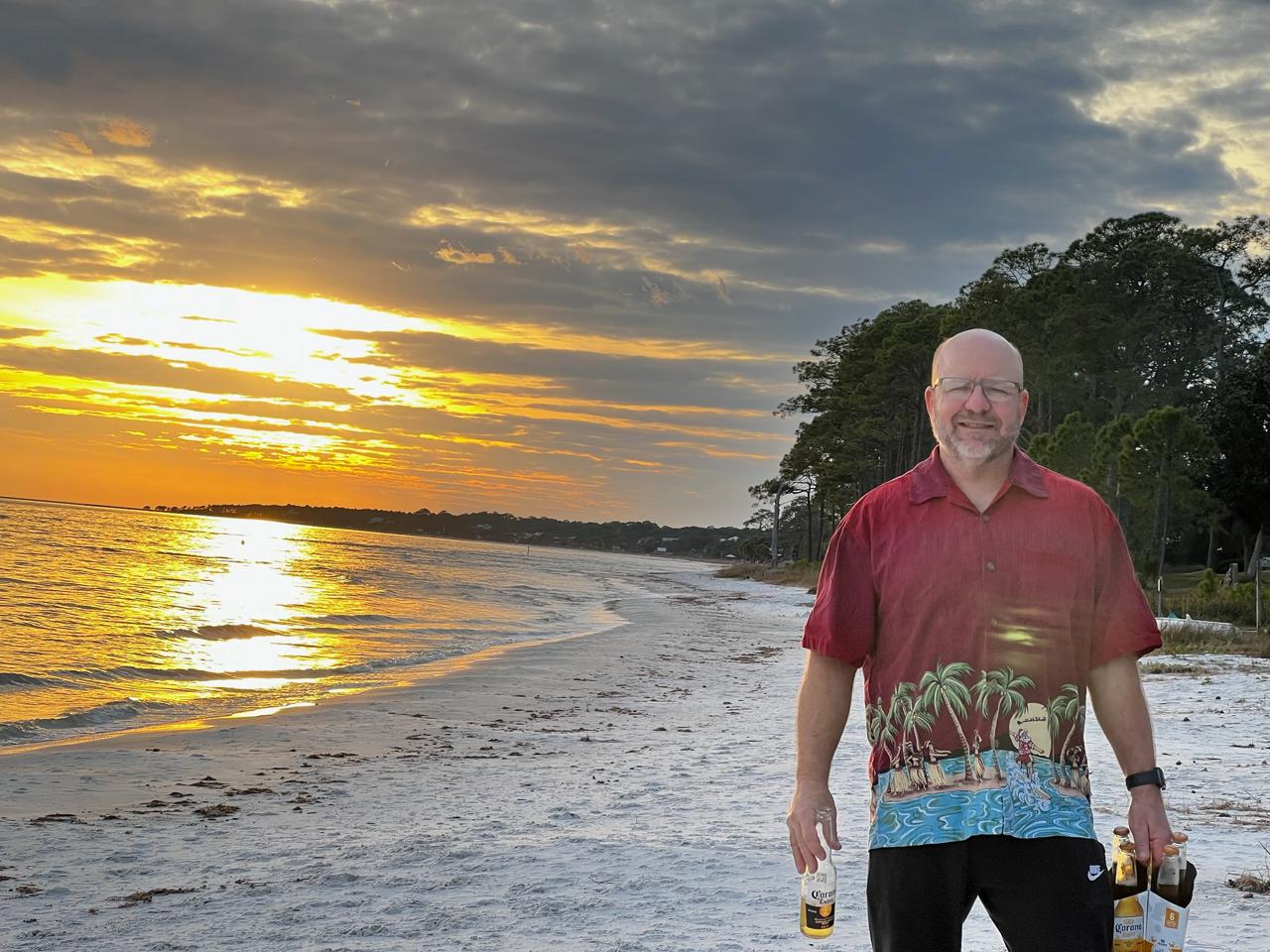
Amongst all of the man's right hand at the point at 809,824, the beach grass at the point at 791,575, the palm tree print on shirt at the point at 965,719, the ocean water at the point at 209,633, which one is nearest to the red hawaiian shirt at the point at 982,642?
the palm tree print on shirt at the point at 965,719

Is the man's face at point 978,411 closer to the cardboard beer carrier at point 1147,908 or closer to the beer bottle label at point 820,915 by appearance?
the cardboard beer carrier at point 1147,908

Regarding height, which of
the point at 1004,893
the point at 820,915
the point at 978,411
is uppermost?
the point at 978,411

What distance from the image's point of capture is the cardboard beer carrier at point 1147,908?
9.09 feet

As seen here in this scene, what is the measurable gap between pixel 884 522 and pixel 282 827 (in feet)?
18.1

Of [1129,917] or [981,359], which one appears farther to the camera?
[981,359]

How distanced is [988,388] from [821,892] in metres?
1.28

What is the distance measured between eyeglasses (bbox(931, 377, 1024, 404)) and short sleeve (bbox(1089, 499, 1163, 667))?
13.2 inches

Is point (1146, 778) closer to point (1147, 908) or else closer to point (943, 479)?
point (1147, 908)

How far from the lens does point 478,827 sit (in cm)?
709

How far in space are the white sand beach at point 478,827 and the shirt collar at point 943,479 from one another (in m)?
2.65

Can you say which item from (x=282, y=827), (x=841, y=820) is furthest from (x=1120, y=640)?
(x=282, y=827)

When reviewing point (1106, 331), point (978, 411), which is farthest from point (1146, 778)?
point (1106, 331)

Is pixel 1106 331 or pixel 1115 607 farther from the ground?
pixel 1106 331

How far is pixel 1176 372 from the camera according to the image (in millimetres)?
54688
